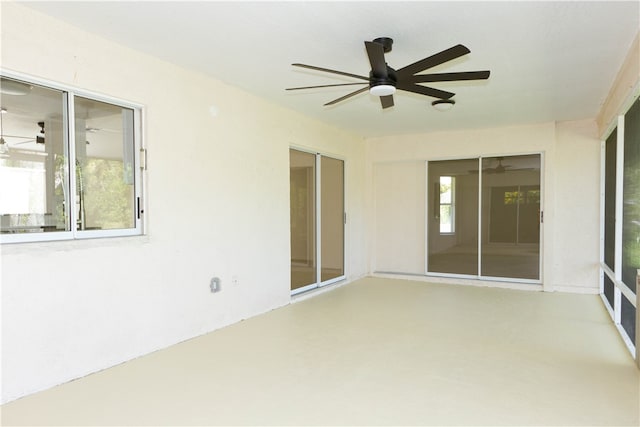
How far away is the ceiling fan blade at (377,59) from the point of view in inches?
91.0

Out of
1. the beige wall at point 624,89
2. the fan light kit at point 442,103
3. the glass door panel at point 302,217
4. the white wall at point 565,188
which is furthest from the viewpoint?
the white wall at point 565,188

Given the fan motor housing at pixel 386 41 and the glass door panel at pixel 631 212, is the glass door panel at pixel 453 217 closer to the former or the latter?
the glass door panel at pixel 631 212

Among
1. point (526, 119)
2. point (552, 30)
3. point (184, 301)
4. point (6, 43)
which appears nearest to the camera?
point (6, 43)

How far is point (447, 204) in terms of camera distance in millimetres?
6512

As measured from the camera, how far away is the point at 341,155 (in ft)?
20.6

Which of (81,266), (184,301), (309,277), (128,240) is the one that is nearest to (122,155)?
(128,240)

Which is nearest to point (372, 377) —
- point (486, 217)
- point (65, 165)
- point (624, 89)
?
point (65, 165)

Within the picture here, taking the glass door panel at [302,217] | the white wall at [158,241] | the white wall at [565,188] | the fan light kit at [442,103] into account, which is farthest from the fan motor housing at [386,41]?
the white wall at [565,188]

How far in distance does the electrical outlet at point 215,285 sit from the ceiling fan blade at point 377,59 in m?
2.48

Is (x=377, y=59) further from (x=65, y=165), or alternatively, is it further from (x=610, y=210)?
(x=610, y=210)

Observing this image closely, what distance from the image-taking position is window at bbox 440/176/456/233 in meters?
6.46

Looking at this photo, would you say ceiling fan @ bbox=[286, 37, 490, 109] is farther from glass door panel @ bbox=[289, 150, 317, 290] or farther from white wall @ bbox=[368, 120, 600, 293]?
white wall @ bbox=[368, 120, 600, 293]

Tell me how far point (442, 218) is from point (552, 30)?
4.03 meters

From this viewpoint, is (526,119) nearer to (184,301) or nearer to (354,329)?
(354,329)
